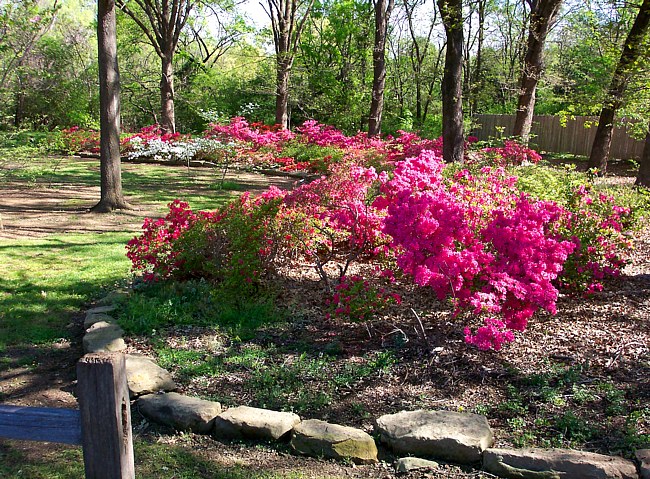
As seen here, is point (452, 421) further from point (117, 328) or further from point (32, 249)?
point (32, 249)

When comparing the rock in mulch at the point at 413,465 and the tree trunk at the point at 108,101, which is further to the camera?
the tree trunk at the point at 108,101

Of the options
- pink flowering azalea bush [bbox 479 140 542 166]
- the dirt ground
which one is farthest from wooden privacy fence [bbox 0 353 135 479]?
pink flowering azalea bush [bbox 479 140 542 166]

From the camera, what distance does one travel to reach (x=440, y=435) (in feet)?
10.3

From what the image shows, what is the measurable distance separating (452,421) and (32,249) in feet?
21.2

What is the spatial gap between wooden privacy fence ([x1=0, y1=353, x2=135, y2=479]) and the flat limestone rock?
3259 millimetres

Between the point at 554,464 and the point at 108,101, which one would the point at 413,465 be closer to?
the point at 554,464

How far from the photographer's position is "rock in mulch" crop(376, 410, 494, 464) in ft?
10.1

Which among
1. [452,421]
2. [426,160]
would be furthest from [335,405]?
[426,160]

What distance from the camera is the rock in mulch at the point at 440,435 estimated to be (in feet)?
10.1

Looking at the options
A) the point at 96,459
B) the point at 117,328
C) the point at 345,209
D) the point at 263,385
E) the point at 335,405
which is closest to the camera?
the point at 96,459

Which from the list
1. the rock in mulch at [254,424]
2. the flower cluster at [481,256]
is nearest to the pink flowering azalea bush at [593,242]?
the flower cluster at [481,256]

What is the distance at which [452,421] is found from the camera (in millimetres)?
3252

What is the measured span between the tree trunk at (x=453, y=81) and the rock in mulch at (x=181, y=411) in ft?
24.7

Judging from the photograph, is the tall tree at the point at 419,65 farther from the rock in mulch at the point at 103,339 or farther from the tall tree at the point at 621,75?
the rock in mulch at the point at 103,339
